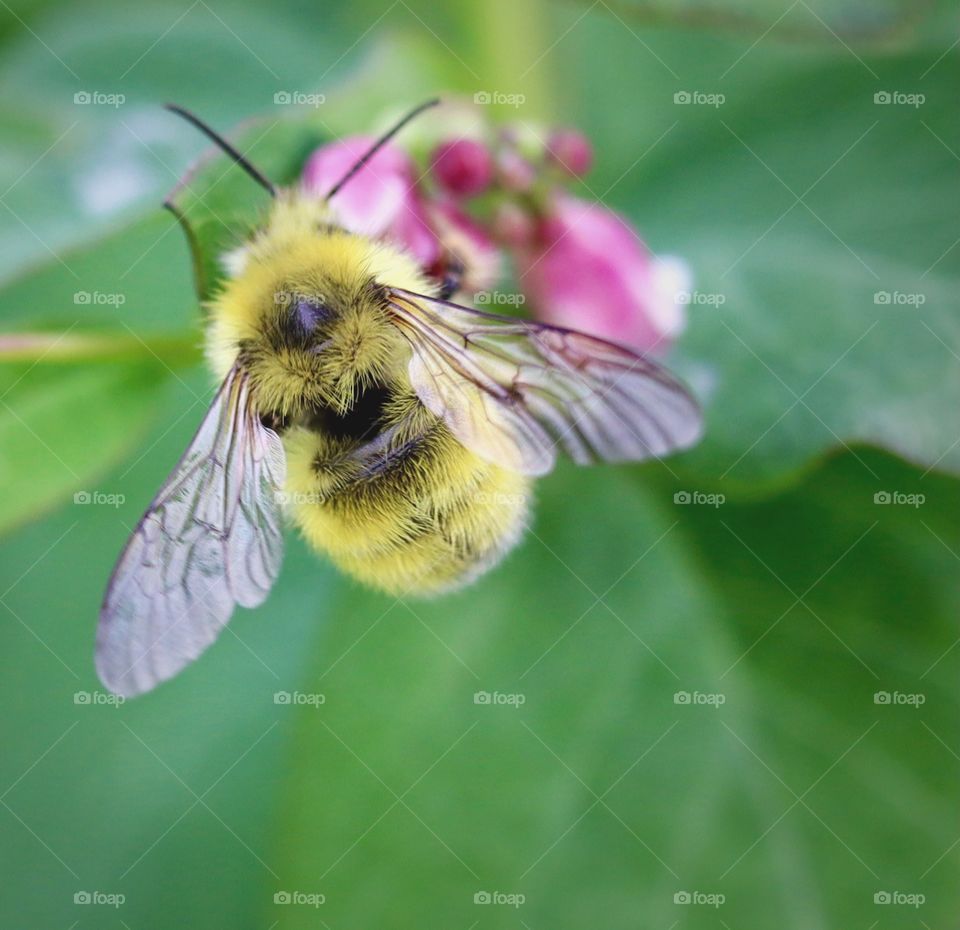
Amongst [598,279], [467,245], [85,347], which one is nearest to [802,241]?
[598,279]

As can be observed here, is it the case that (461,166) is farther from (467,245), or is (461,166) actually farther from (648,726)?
(648,726)

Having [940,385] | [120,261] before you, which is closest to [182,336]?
[120,261]

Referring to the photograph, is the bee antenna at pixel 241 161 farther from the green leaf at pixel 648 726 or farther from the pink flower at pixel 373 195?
the green leaf at pixel 648 726

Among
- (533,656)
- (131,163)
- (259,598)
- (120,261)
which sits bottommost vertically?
(533,656)

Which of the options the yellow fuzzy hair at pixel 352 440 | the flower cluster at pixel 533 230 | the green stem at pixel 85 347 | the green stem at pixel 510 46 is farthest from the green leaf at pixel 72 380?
the green stem at pixel 510 46

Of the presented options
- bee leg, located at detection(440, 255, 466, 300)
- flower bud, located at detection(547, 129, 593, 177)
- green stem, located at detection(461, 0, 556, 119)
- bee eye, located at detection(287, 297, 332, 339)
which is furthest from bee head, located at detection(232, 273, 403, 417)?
green stem, located at detection(461, 0, 556, 119)

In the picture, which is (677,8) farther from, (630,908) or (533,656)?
(630,908)
